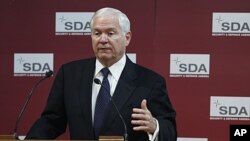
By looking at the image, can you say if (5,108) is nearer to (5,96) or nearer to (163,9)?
(5,96)

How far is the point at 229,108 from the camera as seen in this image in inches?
143

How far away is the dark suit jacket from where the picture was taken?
234 cm

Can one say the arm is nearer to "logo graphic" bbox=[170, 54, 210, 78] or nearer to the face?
the face

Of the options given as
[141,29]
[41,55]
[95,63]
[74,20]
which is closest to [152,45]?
[141,29]

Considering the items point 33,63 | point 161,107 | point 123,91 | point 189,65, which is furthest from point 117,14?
point 33,63

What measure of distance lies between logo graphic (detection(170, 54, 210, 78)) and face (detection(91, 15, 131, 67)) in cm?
122

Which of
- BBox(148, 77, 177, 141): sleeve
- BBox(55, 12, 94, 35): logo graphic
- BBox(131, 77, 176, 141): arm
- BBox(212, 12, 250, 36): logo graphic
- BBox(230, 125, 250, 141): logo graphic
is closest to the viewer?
BBox(131, 77, 176, 141): arm

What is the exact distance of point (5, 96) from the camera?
12.7ft

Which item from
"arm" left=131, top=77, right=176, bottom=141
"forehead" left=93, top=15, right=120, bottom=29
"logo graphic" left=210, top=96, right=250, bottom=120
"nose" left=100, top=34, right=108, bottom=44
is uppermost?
"forehead" left=93, top=15, right=120, bottom=29

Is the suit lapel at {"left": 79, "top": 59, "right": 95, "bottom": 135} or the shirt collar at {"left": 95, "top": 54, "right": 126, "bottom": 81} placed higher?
→ the shirt collar at {"left": 95, "top": 54, "right": 126, "bottom": 81}

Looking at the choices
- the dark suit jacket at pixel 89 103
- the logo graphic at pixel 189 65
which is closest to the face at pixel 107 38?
the dark suit jacket at pixel 89 103

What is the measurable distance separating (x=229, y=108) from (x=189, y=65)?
0.47 meters

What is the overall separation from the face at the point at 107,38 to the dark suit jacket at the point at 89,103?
0.12 metres

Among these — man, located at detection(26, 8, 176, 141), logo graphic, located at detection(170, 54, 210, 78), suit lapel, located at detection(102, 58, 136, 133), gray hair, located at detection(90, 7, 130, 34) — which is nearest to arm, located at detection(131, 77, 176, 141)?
man, located at detection(26, 8, 176, 141)
